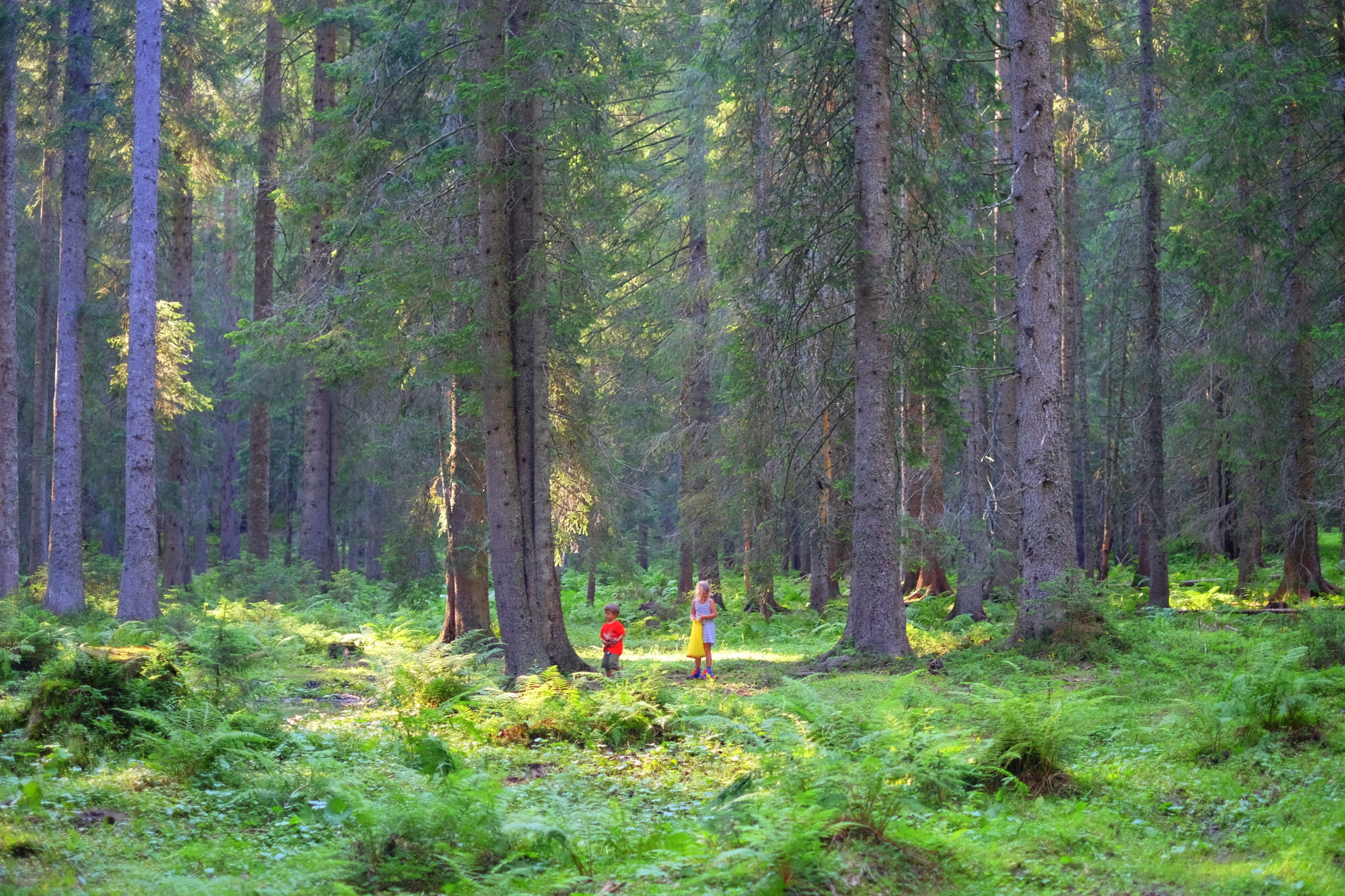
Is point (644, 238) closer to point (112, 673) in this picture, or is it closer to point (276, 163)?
point (276, 163)

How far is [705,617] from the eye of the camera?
41.2 ft

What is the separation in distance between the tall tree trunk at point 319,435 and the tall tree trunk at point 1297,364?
1448cm

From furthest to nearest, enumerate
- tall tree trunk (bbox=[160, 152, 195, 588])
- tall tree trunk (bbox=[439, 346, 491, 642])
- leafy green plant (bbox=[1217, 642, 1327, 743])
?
1. tall tree trunk (bbox=[160, 152, 195, 588])
2. tall tree trunk (bbox=[439, 346, 491, 642])
3. leafy green plant (bbox=[1217, 642, 1327, 743])

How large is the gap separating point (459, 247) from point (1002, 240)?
416 inches

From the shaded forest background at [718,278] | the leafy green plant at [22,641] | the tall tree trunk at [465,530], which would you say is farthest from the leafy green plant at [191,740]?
the tall tree trunk at [465,530]

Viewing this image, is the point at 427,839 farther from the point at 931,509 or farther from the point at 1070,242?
the point at 1070,242

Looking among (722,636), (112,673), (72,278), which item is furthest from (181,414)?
(112,673)

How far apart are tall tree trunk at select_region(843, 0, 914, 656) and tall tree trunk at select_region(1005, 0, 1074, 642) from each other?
1.50 metres

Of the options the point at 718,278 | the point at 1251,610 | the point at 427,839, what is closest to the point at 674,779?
the point at 427,839

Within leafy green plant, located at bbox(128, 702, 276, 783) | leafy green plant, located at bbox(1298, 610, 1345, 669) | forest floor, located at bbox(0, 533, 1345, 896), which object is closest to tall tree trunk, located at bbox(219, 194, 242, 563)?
forest floor, located at bbox(0, 533, 1345, 896)

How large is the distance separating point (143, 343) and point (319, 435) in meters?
6.25

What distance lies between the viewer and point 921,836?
5.04 meters

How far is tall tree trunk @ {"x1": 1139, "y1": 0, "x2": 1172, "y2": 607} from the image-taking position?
54.1 ft

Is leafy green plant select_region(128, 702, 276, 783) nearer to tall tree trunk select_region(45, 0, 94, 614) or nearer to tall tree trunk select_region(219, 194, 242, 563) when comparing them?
tall tree trunk select_region(45, 0, 94, 614)
